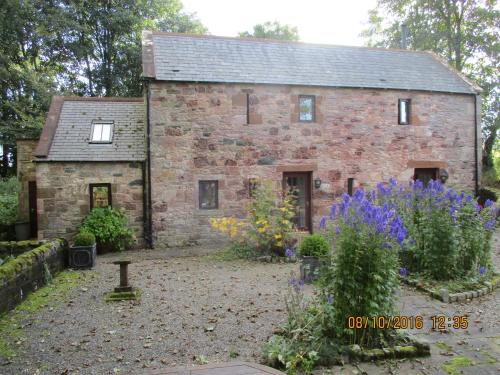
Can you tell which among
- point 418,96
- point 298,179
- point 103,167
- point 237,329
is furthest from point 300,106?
point 237,329

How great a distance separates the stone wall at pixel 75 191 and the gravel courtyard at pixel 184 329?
12.7 feet

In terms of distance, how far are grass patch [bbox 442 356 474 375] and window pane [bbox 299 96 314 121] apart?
9858 mm

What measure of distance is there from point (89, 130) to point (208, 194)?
441 cm

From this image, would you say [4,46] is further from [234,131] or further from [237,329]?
[237,329]

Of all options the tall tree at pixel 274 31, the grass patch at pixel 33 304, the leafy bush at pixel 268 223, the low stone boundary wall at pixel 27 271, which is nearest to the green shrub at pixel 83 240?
the low stone boundary wall at pixel 27 271

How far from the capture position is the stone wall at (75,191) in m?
11.7

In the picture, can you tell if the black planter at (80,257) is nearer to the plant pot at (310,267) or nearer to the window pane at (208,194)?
the window pane at (208,194)

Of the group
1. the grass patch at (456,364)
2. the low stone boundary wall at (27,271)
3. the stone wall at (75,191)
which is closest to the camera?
the grass patch at (456,364)

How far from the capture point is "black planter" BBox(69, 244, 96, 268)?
31.6 ft

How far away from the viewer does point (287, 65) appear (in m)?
14.1

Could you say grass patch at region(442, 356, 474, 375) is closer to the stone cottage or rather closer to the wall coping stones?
the wall coping stones

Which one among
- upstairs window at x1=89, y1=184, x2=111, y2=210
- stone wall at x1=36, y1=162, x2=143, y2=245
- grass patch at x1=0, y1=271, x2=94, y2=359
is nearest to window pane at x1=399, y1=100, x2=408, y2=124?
stone wall at x1=36, y1=162, x2=143, y2=245

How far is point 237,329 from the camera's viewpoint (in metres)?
5.57
